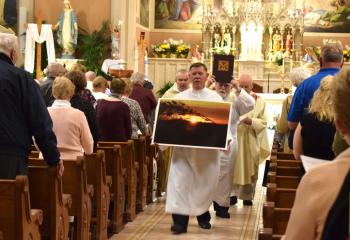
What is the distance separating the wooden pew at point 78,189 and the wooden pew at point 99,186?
0.47m

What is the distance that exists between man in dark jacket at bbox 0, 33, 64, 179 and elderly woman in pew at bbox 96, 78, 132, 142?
3470 millimetres

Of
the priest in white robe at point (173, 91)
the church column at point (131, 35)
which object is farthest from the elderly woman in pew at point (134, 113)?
the church column at point (131, 35)

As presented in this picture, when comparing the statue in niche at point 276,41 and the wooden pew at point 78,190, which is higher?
the statue in niche at point 276,41

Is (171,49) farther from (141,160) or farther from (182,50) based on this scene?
(141,160)

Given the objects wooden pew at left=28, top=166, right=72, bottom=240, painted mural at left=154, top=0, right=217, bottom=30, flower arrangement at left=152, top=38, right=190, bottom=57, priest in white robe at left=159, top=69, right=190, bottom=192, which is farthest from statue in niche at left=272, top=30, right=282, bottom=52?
wooden pew at left=28, top=166, right=72, bottom=240

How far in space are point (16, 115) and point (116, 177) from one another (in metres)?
2.84

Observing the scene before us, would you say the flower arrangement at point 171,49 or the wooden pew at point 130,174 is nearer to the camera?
the wooden pew at point 130,174

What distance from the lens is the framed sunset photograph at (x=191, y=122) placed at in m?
8.01

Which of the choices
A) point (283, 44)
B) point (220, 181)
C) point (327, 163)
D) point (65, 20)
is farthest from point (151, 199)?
point (283, 44)

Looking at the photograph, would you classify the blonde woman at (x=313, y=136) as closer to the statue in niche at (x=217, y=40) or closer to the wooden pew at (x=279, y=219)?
the wooden pew at (x=279, y=219)

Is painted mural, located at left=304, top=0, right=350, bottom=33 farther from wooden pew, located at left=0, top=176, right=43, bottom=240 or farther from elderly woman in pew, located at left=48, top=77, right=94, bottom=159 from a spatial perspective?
wooden pew, located at left=0, top=176, right=43, bottom=240

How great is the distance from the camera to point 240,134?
33.9 feet

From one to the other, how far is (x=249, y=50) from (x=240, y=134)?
1345 cm

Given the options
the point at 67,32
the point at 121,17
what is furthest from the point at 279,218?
the point at 121,17
